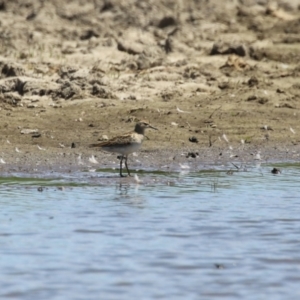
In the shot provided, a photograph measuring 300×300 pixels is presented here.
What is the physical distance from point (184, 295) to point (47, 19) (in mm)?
11347

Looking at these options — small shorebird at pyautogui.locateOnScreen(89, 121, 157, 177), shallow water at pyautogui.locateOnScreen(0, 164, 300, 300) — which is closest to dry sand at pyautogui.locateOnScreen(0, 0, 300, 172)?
small shorebird at pyautogui.locateOnScreen(89, 121, 157, 177)

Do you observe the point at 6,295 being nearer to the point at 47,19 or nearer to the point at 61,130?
the point at 61,130

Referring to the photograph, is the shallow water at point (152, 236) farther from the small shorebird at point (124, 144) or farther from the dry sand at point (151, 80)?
the dry sand at point (151, 80)

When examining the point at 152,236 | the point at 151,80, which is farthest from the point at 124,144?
the point at 151,80

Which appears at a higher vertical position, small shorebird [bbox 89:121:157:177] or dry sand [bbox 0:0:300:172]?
dry sand [bbox 0:0:300:172]

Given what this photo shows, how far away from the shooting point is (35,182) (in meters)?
11.9

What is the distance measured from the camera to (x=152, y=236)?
943cm

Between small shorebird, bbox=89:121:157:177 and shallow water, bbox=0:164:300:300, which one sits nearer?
shallow water, bbox=0:164:300:300

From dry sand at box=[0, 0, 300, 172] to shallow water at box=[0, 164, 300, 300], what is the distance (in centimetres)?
125

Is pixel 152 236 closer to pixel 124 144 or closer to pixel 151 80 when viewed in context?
pixel 124 144

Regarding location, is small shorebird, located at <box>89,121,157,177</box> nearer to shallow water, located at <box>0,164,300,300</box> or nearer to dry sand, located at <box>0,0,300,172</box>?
shallow water, located at <box>0,164,300,300</box>

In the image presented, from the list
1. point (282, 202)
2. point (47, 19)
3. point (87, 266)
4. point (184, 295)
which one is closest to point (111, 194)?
point (282, 202)

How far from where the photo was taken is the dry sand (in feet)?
46.1

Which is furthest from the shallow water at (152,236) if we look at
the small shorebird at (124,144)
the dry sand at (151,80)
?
the dry sand at (151,80)
